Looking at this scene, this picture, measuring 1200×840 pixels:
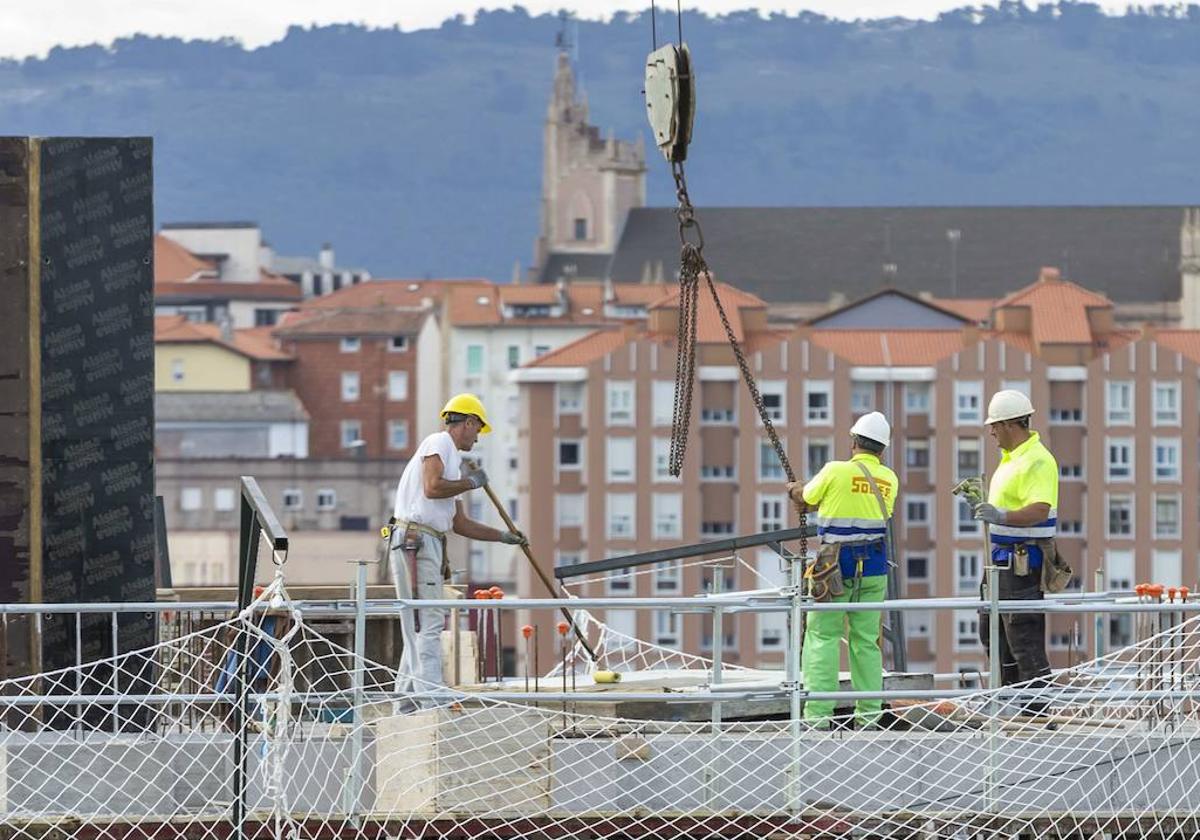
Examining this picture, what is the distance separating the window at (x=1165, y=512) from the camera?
5674 inches

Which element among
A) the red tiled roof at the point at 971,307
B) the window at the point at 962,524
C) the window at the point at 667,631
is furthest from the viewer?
the red tiled roof at the point at 971,307

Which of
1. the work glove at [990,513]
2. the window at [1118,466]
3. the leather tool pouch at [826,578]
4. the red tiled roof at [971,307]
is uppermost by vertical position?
the red tiled roof at [971,307]

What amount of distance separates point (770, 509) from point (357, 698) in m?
131

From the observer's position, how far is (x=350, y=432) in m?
172

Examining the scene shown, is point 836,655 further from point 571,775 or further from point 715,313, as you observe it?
point 715,313

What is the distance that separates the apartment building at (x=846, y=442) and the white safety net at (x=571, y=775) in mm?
126234

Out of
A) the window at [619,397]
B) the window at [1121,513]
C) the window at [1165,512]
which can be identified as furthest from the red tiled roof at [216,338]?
the window at [1165,512]

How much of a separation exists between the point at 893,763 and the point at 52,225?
4.79 metres

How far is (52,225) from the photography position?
Answer: 15391mm

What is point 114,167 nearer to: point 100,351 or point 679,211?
point 100,351

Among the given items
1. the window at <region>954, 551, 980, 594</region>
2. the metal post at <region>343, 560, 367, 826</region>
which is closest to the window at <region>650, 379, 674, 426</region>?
the window at <region>954, 551, 980, 594</region>

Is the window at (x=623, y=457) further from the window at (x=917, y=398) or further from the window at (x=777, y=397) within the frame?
the window at (x=917, y=398)

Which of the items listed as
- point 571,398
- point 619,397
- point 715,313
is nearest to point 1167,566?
point 715,313

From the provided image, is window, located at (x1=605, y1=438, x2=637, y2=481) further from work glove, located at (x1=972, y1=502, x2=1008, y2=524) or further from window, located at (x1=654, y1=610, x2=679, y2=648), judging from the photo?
work glove, located at (x1=972, y1=502, x2=1008, y2=524)
